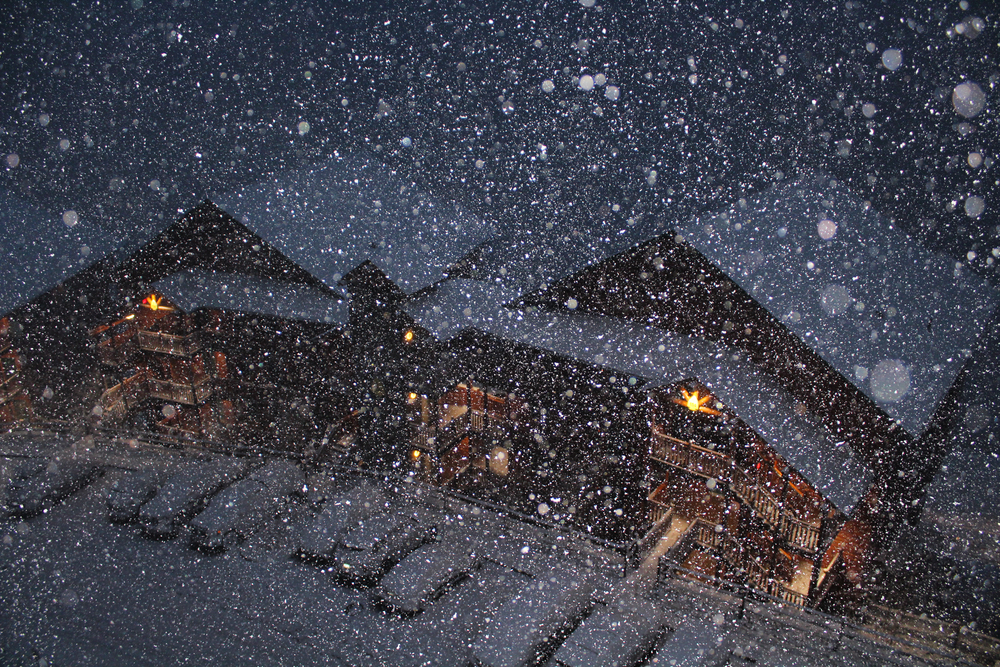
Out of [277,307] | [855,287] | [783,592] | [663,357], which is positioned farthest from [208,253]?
[783,592]

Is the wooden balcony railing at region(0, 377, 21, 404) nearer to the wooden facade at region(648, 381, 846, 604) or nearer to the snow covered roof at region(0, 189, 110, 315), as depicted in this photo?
the snow covered roof at region(0, 189, 110, 315)

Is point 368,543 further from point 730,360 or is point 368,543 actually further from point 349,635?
point 730,360

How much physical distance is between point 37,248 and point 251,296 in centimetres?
474

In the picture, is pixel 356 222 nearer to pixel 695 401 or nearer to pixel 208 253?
pixel 208 253

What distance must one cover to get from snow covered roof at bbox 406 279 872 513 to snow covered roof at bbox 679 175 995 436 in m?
0.88

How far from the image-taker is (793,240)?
25.4 ft

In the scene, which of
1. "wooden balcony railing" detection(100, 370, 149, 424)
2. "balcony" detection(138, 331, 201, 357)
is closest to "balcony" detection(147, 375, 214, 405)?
"wooden balcony railing" detection(100, 370, 149, 424)

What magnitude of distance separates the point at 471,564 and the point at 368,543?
4.31 feet

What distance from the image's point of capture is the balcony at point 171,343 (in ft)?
37.7

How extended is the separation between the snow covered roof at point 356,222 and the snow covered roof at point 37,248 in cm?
342

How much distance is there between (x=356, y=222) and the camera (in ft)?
34.3

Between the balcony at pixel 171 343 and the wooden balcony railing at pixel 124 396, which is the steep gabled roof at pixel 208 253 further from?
the wooden balcony railing at pixel 124 396

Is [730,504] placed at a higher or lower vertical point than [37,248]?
higher

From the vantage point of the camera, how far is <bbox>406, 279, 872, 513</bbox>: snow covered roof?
253 inches
